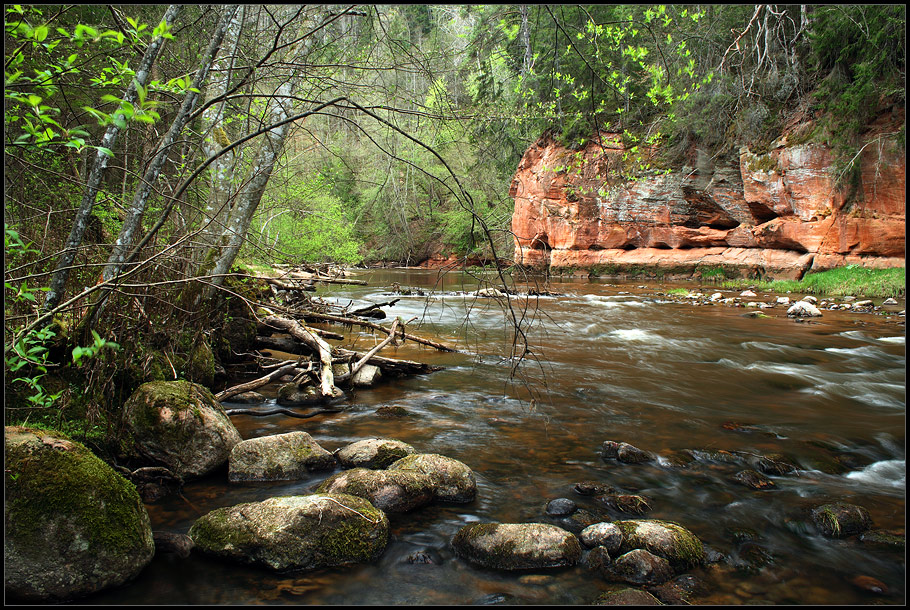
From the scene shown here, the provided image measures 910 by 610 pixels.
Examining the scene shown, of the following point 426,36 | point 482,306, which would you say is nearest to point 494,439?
point 426,36

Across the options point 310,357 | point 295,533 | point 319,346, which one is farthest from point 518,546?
point 310,357

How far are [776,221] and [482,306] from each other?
12492mm

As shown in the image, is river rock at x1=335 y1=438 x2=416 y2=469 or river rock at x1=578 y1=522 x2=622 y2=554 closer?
river rock at x1=578 y1=522 x2=622 y2=554

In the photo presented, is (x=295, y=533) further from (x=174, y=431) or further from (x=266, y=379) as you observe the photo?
(x=266, y=379)

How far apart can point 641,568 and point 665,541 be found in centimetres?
29

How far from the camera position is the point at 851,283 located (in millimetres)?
15117

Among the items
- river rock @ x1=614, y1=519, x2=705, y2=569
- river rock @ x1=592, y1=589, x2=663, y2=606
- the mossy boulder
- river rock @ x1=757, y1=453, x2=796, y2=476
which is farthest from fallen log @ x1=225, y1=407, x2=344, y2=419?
river rock @ x1=757, y1=453, x2=796, y2=476

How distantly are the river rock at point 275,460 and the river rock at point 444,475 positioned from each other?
26.2 inches

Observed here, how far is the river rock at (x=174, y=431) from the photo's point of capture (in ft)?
11.6

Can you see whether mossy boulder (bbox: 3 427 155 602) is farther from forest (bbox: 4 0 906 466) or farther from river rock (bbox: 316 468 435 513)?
river rock (bbox: 316 468 435 513)

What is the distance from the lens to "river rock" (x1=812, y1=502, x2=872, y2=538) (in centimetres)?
315

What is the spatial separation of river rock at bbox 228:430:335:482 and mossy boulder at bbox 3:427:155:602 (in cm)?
105

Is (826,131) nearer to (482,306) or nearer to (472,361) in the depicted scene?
(482,306)

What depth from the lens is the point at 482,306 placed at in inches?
602
